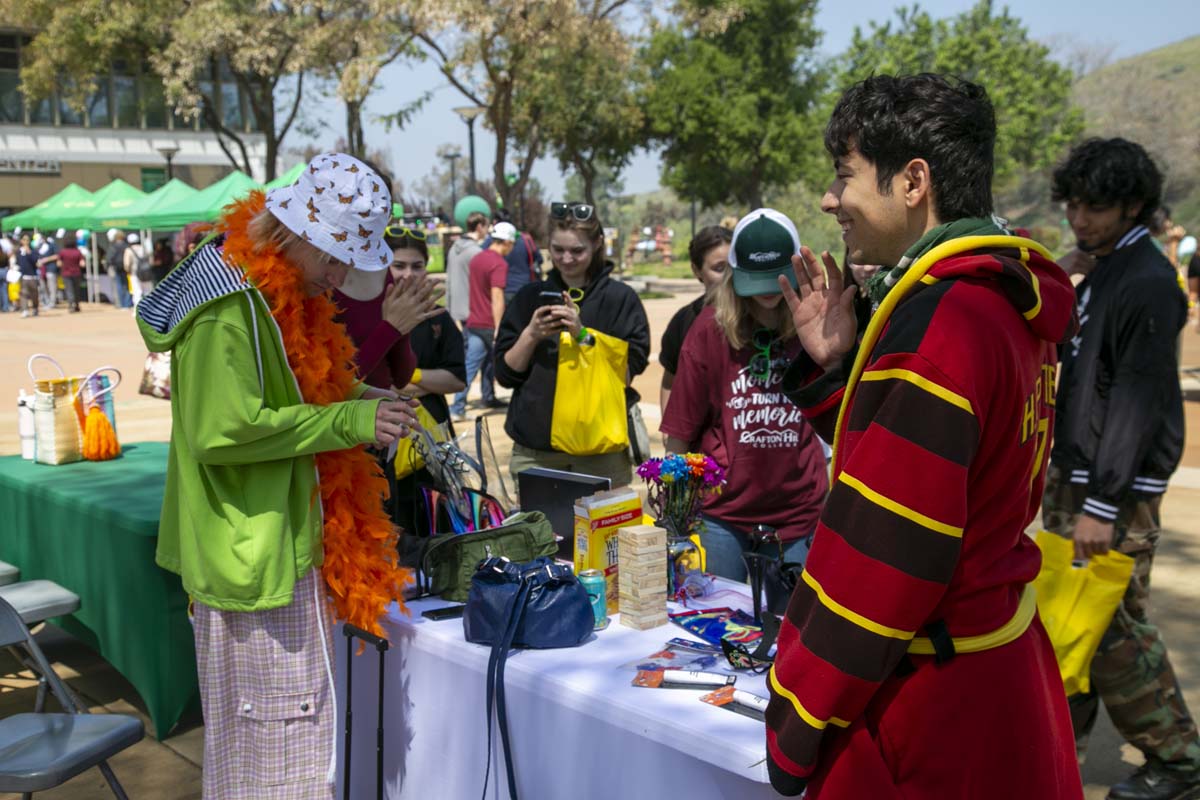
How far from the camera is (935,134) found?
164cm

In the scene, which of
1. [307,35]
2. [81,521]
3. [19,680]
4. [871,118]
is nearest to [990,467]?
[871,118]

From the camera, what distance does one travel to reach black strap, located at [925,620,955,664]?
1603mm

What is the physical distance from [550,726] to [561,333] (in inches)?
76.8

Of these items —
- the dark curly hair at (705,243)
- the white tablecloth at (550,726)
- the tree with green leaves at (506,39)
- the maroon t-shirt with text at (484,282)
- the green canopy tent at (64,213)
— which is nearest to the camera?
the white tablecloth at (550,726)

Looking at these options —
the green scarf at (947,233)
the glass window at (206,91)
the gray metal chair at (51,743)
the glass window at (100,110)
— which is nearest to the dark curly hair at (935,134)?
the green scarf at (947,233)

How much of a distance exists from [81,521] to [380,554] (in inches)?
78.7

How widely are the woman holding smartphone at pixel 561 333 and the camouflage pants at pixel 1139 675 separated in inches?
72.5

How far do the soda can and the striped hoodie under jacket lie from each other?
1.21 meters

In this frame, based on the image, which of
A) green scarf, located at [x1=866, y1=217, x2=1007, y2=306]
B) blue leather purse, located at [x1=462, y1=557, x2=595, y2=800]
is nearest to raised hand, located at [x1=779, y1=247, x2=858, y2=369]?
green scarf, located at [x1=866, y1=217, x2=1007, y2=306]

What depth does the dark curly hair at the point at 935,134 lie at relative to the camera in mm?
1642

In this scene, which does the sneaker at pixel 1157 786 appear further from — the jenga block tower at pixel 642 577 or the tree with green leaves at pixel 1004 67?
the tree with green leaves at pixel 1004 67

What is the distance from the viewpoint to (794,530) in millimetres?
3512

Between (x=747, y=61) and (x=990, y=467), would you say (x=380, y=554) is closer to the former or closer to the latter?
(x=990, y=467)

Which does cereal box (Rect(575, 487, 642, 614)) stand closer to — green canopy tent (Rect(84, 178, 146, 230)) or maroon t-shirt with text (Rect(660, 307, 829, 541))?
maroon t-shirt with text (Rect(660, 307, 829, 541))
